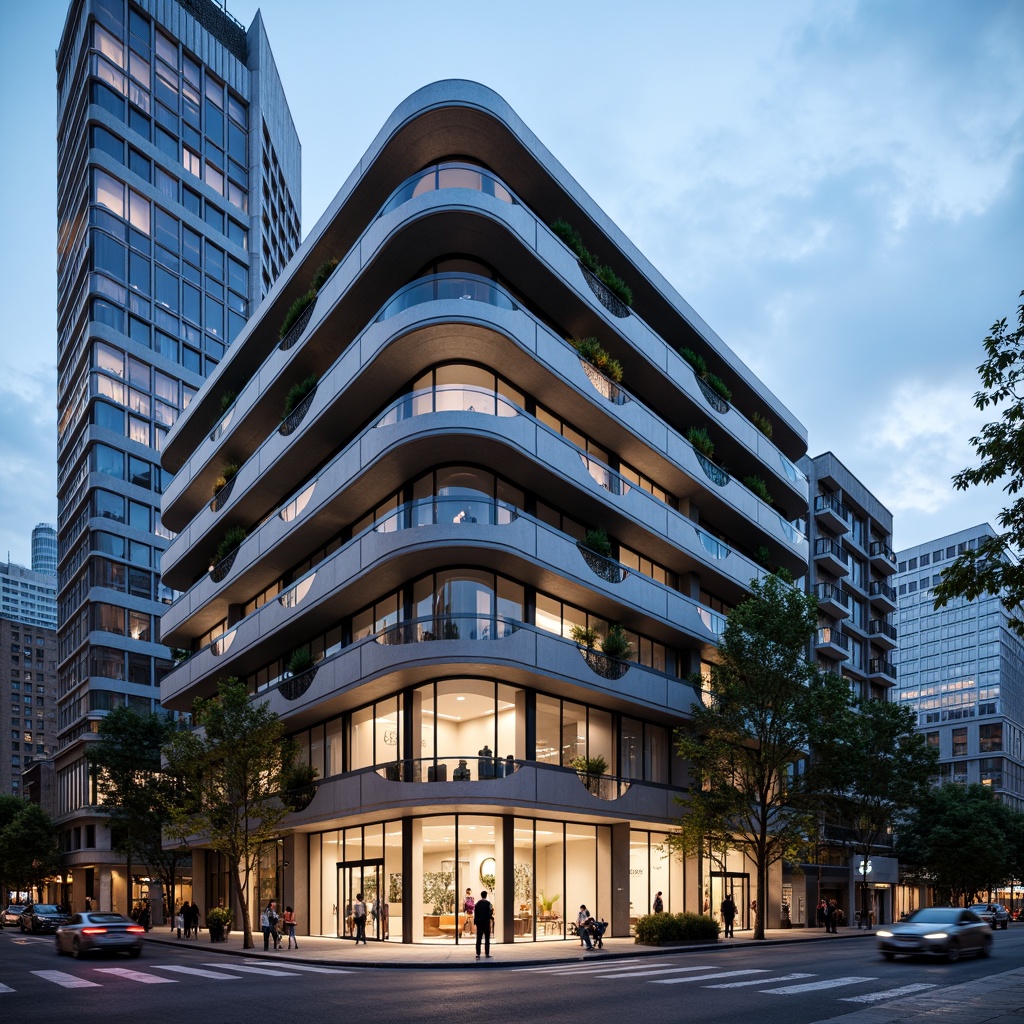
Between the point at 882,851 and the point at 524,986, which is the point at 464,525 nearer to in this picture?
the point at 524,986

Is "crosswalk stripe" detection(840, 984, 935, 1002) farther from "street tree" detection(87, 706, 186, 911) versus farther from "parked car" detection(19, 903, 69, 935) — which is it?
"parked car" detection(19, 903, 69, 935)

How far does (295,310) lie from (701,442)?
18.9 meters

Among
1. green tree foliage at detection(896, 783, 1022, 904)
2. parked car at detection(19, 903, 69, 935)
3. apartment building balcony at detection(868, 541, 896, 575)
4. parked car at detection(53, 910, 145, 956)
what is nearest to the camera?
parked car at detection(53, 910, 145, 956)

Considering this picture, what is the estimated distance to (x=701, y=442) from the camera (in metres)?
46.5

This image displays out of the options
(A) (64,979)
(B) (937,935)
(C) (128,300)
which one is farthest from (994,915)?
(C) (128,300)

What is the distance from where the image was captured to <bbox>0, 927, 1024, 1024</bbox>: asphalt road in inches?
610

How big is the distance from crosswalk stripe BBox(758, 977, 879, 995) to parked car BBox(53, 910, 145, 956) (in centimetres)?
1840

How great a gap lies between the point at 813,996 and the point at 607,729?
2154 centimetres

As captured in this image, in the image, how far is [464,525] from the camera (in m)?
32.4

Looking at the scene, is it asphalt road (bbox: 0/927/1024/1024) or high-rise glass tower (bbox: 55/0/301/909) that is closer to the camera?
asphalt road (bbox: 0/927/1024/1024)

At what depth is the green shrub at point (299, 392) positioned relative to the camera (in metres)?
41.5

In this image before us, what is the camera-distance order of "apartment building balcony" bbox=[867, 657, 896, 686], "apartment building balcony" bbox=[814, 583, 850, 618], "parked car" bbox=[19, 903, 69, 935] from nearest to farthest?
"parked car" bbox=[19, 903, 69, 935], "apartment building balcony" bbox=[814, 583, 850, 618], "apartment building balcony" bbox=[867, 657, 896, 686]

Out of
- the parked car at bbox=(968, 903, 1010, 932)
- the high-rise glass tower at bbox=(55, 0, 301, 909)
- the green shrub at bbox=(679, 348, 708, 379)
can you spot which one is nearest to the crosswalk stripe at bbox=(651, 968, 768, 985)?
the green shrub at bbox=(679, 348, 708, 379)

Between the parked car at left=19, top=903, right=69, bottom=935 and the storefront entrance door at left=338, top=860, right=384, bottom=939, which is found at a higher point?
the storefront entrance door at left=338, top=860, right=384, bottom=939
